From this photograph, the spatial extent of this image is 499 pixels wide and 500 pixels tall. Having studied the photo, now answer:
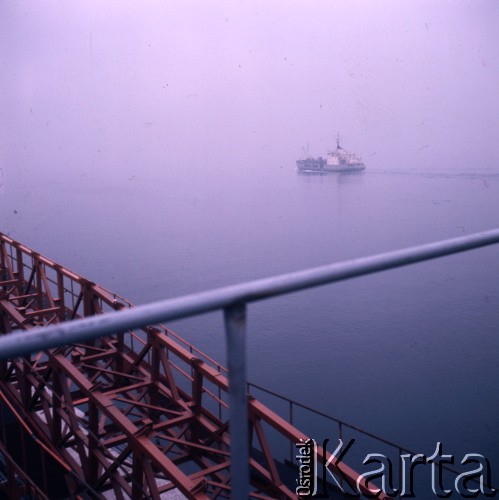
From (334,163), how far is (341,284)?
38325 millimetres

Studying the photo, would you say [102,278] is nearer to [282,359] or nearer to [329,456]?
[282,359]

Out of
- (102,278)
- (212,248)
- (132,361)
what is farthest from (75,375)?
(212,248)

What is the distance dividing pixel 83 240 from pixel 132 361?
56.6 meters

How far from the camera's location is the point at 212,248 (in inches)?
2317

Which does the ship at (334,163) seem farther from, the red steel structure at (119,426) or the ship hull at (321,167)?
the red steel structure at (119,426)

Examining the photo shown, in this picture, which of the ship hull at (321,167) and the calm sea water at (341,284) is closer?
the calm sea water at (341,284)

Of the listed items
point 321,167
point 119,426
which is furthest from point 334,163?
point 119,426

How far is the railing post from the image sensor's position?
106 cm

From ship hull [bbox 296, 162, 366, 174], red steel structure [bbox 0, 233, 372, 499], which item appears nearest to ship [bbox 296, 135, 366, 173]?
ship hull [bbox 296, 162, 366, 174]

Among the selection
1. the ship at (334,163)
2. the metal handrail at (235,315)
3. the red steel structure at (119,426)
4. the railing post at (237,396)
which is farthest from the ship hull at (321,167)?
the railing post at (237,396)

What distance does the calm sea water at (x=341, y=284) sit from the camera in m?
33.2

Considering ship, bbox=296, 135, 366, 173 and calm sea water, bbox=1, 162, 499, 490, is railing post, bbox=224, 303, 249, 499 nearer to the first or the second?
calm sea water, bbox=1, 162, 499, 490

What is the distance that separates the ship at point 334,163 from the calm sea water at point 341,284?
277cm

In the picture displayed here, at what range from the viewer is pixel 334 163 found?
82625 mm
